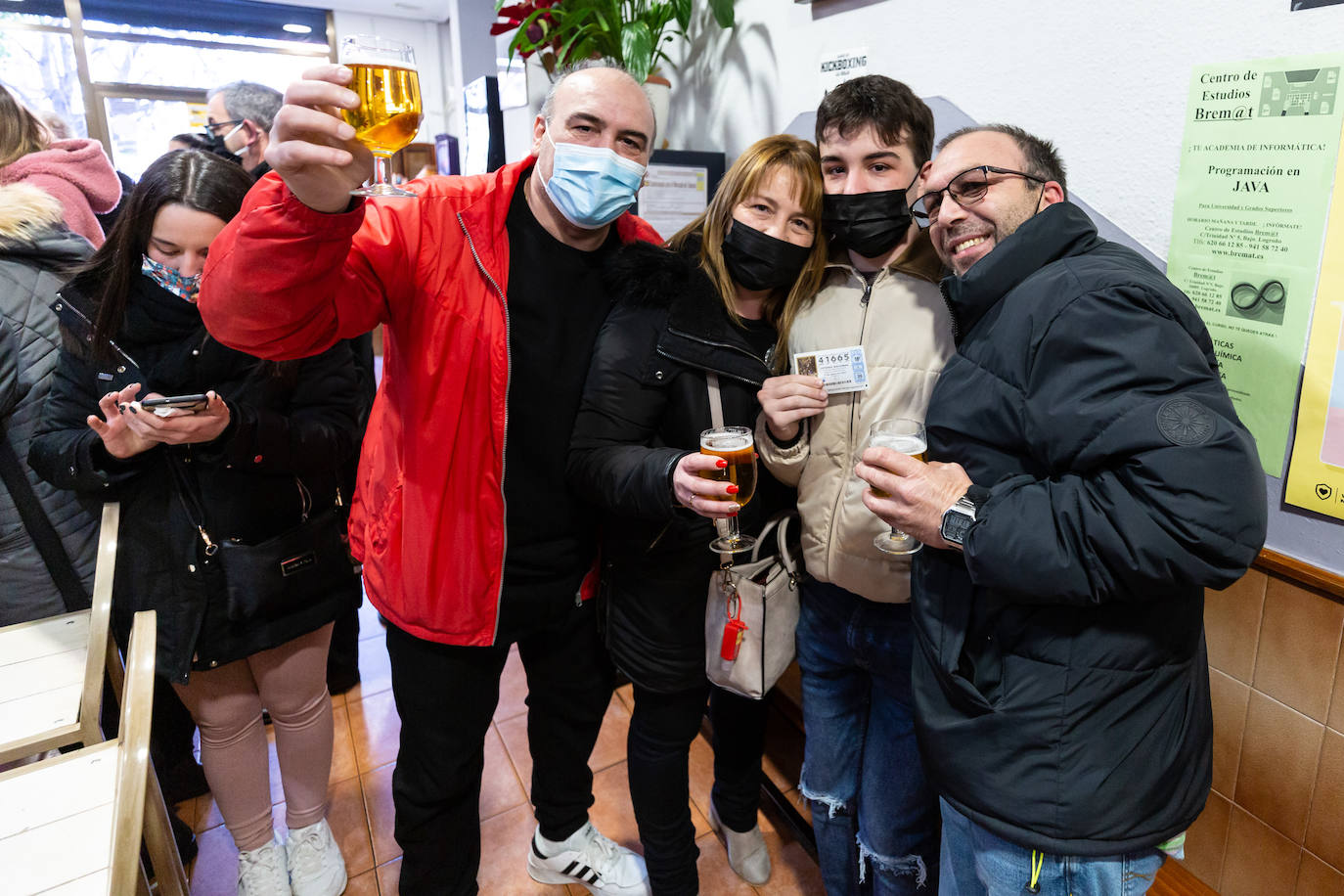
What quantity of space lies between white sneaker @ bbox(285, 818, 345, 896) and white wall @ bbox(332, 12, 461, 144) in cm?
756

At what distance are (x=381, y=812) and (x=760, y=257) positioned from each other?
2016mm

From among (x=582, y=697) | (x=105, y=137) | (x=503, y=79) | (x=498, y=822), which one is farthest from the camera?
(x=105, y=137)

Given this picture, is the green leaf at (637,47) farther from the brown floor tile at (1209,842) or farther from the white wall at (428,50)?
the white wall at (428,50)

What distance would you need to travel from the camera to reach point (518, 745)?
2531 millimetres

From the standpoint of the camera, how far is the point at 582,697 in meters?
1.73

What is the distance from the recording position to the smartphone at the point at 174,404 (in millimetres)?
1368

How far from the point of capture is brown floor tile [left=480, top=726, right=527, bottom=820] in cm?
226

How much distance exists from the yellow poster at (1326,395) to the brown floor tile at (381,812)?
2.35 meters

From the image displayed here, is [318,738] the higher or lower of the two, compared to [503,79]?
lower

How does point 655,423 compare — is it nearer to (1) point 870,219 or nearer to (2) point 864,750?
(1) point 870,219

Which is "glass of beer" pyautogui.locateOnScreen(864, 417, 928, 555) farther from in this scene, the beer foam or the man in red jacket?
the man in red jacket

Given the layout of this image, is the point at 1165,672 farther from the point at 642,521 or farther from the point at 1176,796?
the point at 642,521

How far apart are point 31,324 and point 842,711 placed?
2.01 m

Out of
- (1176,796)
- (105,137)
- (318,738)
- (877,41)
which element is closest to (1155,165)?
(877,41)
